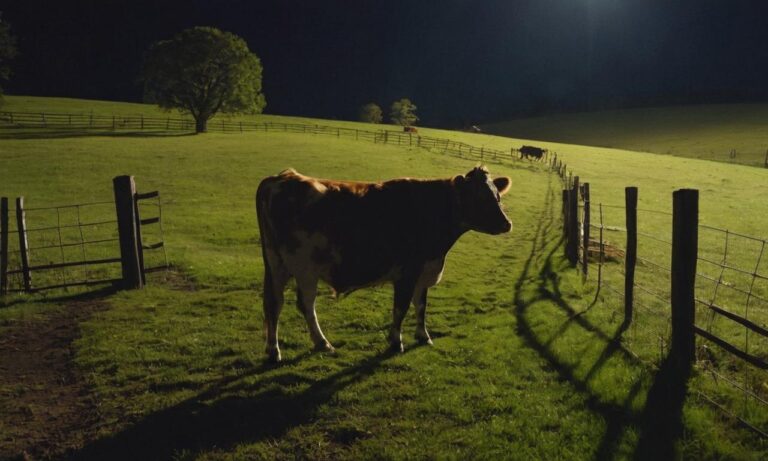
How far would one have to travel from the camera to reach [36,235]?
1495 centimetres

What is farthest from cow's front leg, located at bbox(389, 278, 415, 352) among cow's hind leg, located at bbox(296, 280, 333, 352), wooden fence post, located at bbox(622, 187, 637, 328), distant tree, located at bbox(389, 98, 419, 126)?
distant tree, located at bbox(389, 98, 419, 126)

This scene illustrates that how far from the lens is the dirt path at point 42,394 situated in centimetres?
480

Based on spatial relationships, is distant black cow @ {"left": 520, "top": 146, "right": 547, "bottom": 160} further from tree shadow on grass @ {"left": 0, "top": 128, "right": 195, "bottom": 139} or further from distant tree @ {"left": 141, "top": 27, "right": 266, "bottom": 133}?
tree shadow on grass @ {"left": 0, "top": 128, "right": 195, "bottom": 139}

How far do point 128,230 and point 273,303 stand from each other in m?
5.07

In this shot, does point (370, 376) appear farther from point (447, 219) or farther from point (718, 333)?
point (718, 333)

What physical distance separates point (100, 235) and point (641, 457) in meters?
16.1

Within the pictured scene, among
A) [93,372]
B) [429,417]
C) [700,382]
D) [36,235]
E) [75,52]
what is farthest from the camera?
[75,52]

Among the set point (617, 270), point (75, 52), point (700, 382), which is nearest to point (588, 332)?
point (700, 382)

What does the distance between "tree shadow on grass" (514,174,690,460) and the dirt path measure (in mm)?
5062

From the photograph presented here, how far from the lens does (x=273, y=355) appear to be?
6.55 metres

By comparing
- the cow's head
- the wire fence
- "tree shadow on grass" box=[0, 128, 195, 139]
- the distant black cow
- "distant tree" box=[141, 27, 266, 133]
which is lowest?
the wire fence

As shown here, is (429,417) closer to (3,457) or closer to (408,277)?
(408,277)

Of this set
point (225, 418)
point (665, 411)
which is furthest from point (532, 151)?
point (225, 418)

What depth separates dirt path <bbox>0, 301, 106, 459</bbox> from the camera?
4.80 meters
